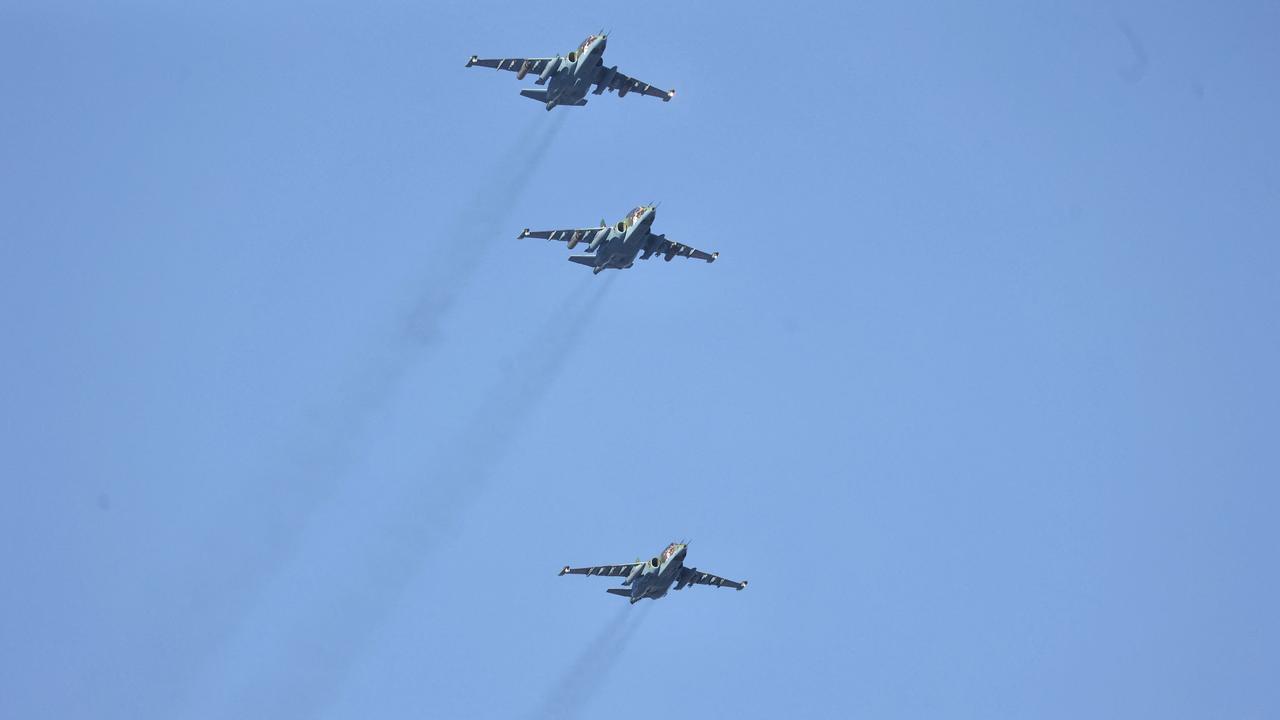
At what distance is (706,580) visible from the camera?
125 m

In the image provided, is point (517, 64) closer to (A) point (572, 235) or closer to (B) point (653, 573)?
(A) point (572, 235)

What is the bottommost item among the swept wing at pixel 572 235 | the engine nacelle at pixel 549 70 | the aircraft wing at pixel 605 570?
the aircraft wing at pixel 605 570

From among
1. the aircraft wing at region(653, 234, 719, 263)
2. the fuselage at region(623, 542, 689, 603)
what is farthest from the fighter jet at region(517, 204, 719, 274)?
the fuselage at region(623, 542, 689, 603)

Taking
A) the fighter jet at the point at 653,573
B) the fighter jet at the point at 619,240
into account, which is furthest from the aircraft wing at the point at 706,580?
the fighter jet at the point at 619,240

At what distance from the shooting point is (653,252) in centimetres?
12150

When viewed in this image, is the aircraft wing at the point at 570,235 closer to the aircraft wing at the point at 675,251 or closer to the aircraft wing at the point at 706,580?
the aircraft wing at the point at 675,251

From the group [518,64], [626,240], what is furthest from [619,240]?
[518,64]

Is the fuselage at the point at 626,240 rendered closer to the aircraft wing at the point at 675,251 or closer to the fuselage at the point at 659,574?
the aircraft wing at the point at 675,251

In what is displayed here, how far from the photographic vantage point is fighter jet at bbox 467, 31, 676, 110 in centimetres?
11231

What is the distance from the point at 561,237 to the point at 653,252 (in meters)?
6.08

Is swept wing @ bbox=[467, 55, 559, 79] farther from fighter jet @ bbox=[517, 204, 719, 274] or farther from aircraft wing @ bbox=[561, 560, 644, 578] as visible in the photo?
aircraft wing @ bbox=[561, 560, 644, 578]

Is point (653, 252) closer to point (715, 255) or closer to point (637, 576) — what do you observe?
point (715, 255)

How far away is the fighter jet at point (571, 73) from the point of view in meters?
112

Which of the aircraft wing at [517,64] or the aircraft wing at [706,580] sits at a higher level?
the aircraft wing at [517,64]
